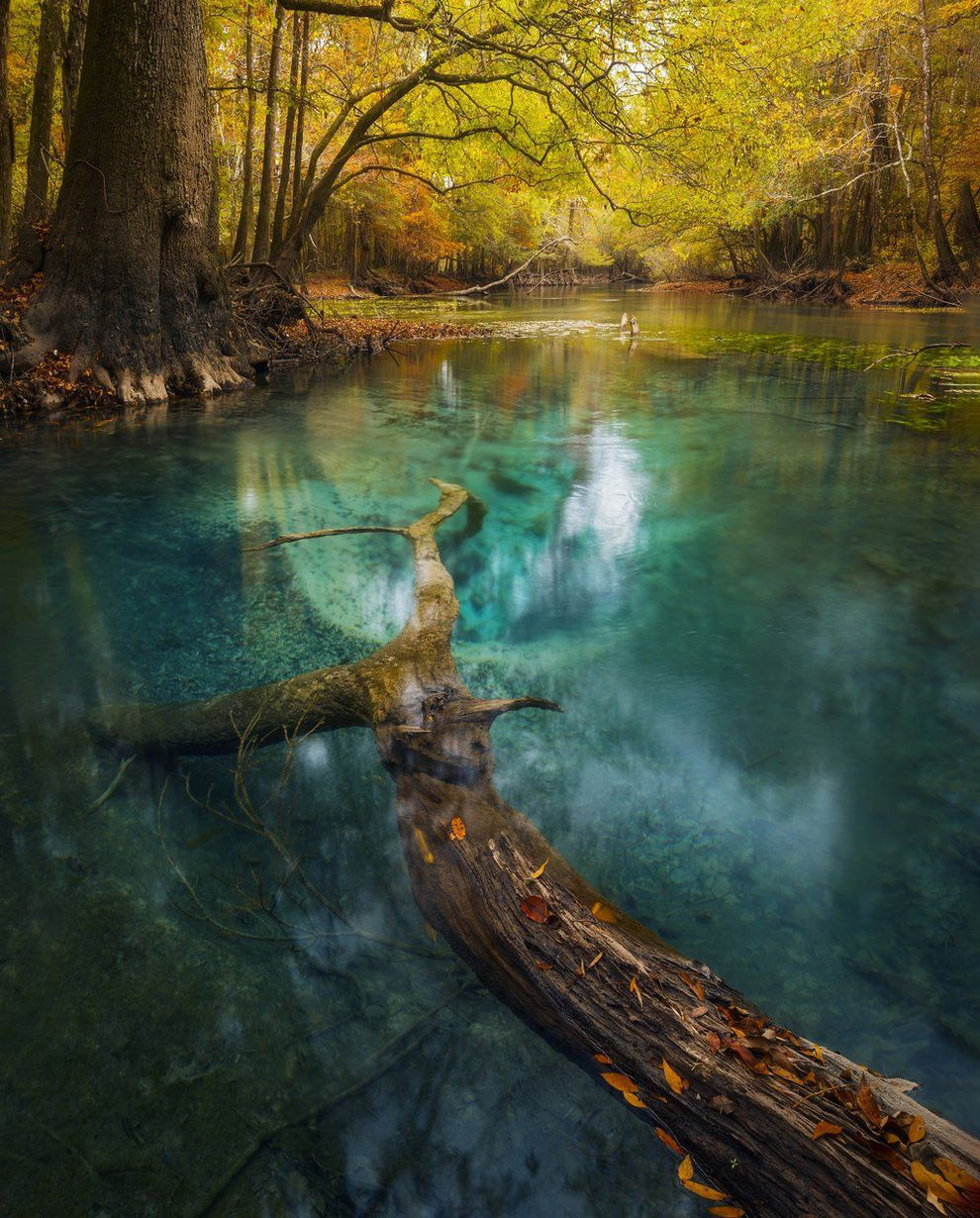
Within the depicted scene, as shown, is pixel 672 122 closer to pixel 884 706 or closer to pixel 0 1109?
pixel 884 706

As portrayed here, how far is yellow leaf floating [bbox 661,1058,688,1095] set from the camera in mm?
1407

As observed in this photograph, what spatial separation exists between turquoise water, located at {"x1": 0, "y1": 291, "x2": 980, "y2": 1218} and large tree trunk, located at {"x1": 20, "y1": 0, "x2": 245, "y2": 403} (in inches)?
131

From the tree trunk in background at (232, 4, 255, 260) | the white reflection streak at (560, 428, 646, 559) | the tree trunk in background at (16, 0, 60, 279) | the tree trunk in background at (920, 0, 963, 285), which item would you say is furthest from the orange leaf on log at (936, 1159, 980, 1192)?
the tree trunk in background at (920, 0, 963, 285)

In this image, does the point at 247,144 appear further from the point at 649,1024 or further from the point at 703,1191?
the point at 703,1191

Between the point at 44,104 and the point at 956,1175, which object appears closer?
the point at 956,1175

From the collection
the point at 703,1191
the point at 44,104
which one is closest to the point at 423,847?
the point at 703,1191

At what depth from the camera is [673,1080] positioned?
1424 millimetres

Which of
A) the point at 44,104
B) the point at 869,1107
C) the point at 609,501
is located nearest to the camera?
the point at 869,1107

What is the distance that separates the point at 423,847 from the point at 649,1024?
2.69ft

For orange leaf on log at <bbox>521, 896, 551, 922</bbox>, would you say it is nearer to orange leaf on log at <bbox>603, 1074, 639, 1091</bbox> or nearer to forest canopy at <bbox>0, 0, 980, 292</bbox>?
orange leaf on log at <bbox>603, 1074, 639, 1091</bbox>

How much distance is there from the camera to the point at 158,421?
363 inches

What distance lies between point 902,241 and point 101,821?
4146cm

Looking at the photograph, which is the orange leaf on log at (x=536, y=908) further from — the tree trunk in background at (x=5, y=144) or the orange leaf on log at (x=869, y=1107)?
the tree trunk in background at (x=5, y=144)

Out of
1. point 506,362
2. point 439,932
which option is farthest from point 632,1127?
point 506,362
